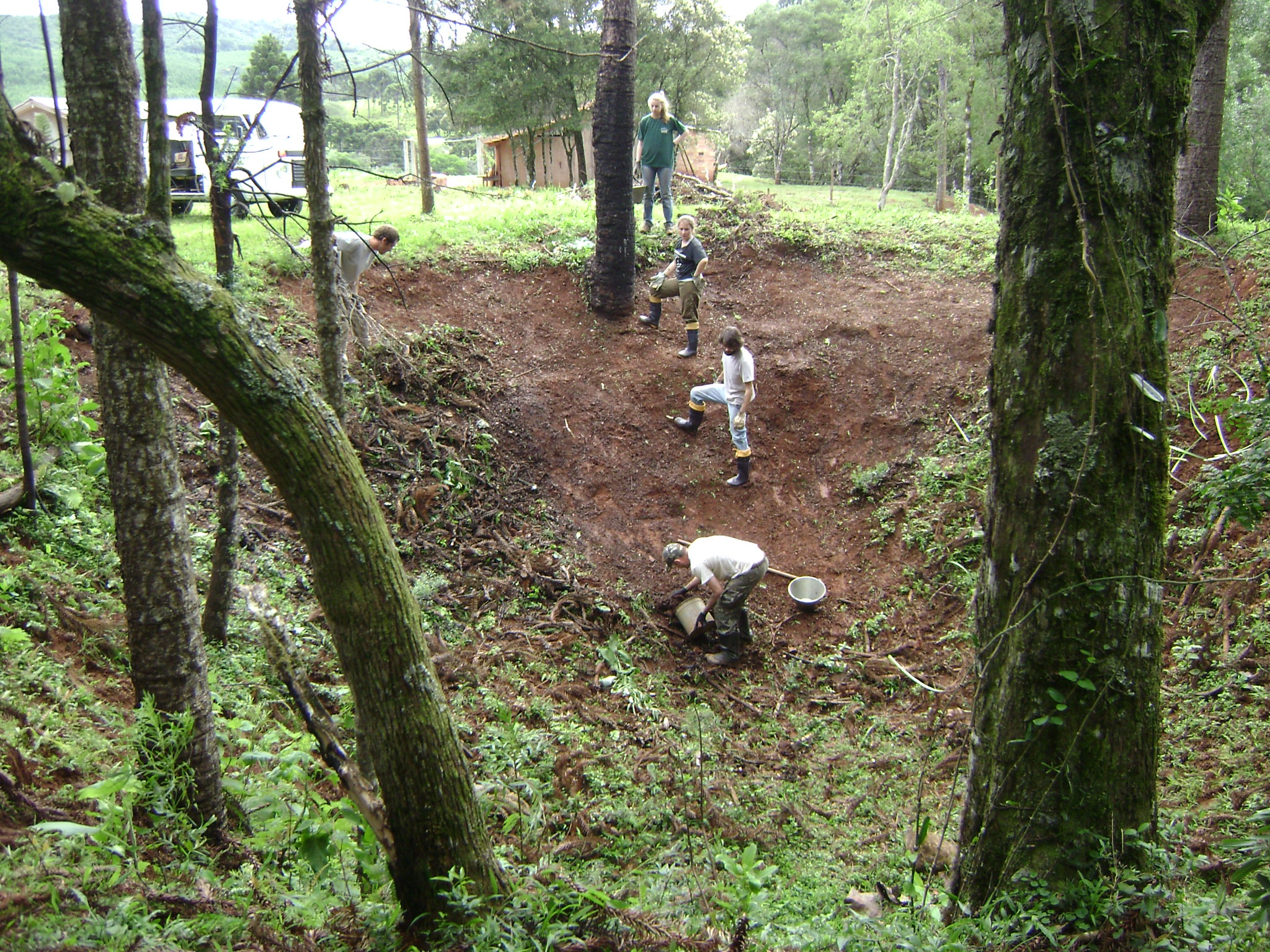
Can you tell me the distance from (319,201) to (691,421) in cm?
519

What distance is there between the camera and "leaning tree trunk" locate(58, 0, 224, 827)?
3.03 metres

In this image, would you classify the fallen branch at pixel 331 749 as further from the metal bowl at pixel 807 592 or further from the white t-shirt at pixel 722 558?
the metal bowl at pixel 807 592

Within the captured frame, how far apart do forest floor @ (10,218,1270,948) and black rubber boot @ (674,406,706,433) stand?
4.0 inches

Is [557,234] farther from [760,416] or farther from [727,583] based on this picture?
[727,583]

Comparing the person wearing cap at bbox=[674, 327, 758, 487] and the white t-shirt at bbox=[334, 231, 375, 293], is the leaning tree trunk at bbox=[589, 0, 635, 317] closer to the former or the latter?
the person wearing cap at bbox=[674, 327, 758, 487]

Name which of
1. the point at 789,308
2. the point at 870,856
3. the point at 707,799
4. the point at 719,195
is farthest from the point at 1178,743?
the point at 719,195

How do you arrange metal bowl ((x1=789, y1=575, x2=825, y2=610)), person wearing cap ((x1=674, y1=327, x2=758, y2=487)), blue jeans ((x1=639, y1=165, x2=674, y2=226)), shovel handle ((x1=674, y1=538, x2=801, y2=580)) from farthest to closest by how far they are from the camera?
blue jeans ((x1=639, y1=165, x2=674, y2=226)), person wearing cap ((x1=674, y1=327, x2=758, y2=487)), shovel handle ((x1=674, y1=538, x2=801, y2=580)), metal bowl ((x1=789, y1=575, x2=825, y2=610))

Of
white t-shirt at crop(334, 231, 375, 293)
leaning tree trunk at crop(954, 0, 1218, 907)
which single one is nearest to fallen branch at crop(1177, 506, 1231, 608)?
leaning tree trunk at crop(954, 0, 1218, 907)

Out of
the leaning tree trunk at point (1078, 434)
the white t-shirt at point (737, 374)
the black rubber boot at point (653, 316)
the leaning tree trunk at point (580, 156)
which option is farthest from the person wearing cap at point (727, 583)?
the leaning tree trunk at point (580, 156)

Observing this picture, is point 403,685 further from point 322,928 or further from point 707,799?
point 707,799

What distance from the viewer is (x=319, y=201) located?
4.75 meters

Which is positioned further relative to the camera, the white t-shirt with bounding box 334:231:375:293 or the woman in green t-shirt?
the woman in green t-shirt

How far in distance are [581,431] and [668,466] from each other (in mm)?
1042

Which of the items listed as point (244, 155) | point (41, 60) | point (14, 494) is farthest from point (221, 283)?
point (41, 60)
